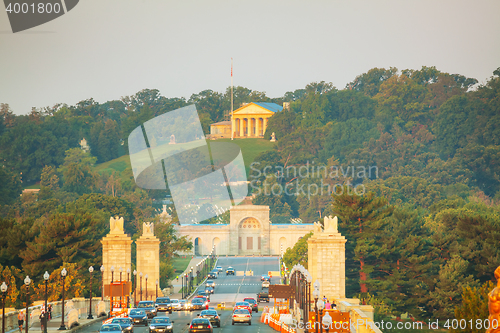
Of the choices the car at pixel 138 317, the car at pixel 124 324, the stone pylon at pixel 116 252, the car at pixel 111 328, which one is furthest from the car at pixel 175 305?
the car at pixel 111 328

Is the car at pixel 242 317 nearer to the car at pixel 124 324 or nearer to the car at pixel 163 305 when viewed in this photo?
the car at pixel 163 305

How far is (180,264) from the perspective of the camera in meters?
110

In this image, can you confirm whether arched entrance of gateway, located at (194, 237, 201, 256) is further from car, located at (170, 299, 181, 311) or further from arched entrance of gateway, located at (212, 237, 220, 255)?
car, located at (170, 299, 181, 311)

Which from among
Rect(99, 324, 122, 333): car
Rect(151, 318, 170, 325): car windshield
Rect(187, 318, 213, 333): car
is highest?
Rect(99, 324, 122, 333): car

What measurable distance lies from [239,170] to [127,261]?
11574 centimetres

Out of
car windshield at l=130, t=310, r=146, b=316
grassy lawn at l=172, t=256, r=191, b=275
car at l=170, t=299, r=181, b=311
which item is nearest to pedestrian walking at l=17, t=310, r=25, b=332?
car windshield at l=130, t=310, r=146, b=316

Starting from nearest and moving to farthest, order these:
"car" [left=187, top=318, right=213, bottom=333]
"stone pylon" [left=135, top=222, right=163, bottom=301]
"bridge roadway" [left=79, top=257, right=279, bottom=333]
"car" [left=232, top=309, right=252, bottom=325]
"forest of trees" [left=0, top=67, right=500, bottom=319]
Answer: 1. "car" [left=187, top=318, right=213, bottom=333]
2. "bridge roadway" [left=79, top=257, right=279, bottom=333]
3. "car" [left=232, top=309, right=252, bottom=325]
4. "stone pylon" [left=135, top=222, right=163, bottom=301]
5. "forest of trees" [left=0, top=67, right=500, bottom=319]

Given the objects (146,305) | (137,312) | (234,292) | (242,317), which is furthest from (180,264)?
(137,312)

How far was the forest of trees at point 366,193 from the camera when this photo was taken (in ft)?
228

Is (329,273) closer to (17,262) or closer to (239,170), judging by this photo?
(17,262)

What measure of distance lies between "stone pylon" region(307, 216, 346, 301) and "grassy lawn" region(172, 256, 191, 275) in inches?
1896

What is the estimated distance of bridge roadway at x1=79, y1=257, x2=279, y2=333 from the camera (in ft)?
143

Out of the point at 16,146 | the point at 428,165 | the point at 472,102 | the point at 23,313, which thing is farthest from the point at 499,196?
the point at 23,313

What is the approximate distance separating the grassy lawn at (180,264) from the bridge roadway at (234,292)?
4511 millimetres
